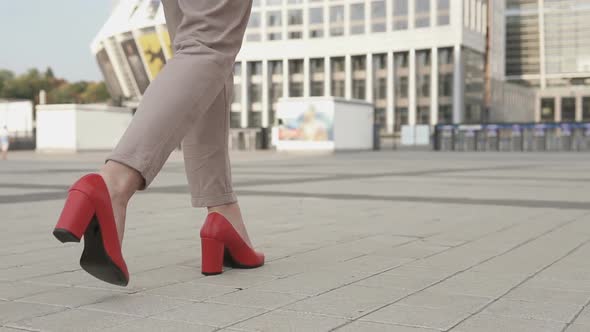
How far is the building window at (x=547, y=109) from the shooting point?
281 feet

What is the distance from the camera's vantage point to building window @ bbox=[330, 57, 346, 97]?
76.9 metres

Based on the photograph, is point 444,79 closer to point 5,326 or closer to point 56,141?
point 56,141

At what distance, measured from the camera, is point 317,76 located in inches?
3098

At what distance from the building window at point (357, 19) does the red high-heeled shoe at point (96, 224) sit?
72.1 metres

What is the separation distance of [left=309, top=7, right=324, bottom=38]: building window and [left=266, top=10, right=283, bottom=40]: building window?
3.08m

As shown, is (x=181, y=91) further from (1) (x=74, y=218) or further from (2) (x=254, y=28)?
(2) (x=254, y=28)

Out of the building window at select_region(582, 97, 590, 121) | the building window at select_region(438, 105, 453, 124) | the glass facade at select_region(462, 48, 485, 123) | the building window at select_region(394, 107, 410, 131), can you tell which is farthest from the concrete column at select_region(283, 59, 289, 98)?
the building window at select_region(582, 97, 590, 121)

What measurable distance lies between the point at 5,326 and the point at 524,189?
7.83 m

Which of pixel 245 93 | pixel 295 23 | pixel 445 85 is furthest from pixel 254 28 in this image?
pixel 445 85

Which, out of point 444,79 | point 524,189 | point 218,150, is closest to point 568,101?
point 444,79

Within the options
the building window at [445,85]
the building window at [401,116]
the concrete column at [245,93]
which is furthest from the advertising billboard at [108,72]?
the building window at [445,85]

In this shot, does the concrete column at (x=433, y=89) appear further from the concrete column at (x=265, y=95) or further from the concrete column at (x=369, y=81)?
the concrete column at (x=265, y=95)

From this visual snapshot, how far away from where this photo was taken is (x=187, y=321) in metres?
2.03

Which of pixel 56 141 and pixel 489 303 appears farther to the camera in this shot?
pixel 56 141
